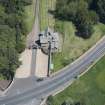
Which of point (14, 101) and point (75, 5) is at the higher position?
point (75, 5)

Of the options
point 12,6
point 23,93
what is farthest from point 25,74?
point 12,6

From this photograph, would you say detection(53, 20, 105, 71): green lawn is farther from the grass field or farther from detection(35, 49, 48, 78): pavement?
detection(35, 49, 48, 78): pavement

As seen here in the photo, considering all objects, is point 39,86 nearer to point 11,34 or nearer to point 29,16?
point 11,34

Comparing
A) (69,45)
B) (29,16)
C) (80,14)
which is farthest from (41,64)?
(80,14)

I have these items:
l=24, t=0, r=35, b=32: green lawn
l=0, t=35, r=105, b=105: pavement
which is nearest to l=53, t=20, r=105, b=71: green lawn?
l=0, t=35, r=105, b=105: pavement

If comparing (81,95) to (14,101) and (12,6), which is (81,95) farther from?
(12,6)

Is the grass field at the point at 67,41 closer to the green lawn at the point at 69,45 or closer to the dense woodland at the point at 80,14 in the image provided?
the green lawn at the point at 69,45
